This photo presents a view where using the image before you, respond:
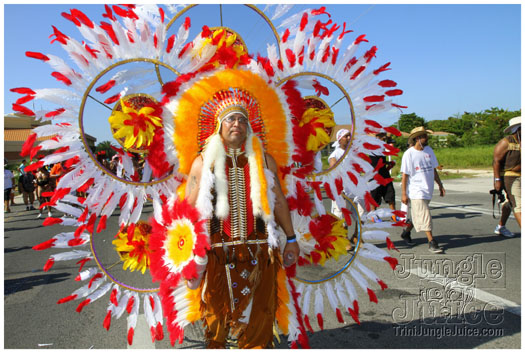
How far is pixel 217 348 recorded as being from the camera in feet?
8.72

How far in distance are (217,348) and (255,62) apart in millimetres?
2002

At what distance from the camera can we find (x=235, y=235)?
2.66 meters

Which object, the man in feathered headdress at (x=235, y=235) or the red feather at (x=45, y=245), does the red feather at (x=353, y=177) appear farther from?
the red feather at (x=45, y=245)

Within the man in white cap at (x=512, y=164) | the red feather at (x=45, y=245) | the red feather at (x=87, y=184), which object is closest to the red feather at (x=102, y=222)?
the red feather at (x=87, y=184)

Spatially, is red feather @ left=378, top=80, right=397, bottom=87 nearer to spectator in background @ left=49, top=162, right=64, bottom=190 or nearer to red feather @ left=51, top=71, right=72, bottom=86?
red feather @ left=51, top=71, right=72, bottom=86

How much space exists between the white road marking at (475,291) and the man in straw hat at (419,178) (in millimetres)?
1062

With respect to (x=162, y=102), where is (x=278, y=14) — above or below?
above

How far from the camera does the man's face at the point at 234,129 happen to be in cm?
266

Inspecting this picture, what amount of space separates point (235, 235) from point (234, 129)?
0.70 m

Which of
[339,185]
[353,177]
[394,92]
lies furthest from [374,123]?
[339,185]

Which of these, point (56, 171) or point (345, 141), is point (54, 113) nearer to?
point (56, 171)

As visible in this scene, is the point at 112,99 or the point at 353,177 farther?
the point at 353,177

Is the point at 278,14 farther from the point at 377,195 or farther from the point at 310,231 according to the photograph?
the point at 377,195

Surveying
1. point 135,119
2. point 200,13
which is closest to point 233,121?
point 135,119
